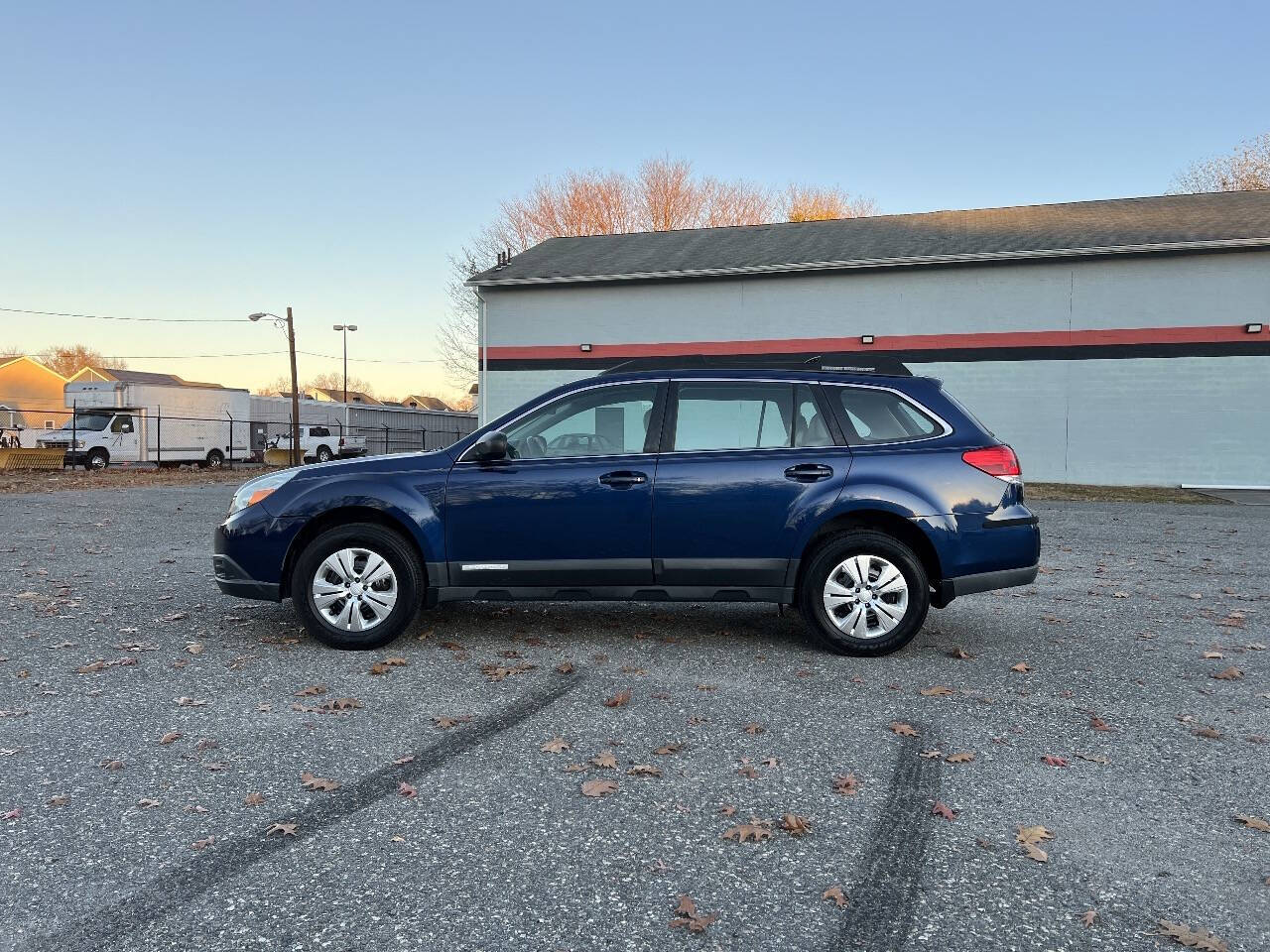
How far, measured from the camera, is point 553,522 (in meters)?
5.78

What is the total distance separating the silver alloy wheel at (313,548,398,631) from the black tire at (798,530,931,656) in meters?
2.63

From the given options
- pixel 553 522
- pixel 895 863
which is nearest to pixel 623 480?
pixel 553 522

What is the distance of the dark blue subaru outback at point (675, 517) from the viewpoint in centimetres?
575

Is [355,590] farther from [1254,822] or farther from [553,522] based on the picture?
[1254,822]

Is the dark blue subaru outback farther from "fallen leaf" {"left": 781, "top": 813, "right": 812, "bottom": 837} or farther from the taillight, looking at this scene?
"fallen leaf" {"left": 781, "top": 813, "right": 812, "bottom": 837}

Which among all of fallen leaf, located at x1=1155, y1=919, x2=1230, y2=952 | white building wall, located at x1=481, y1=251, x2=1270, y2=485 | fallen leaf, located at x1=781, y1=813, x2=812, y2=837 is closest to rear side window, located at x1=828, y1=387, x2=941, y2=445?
fallen leaf, located at x1=781, y1=813, x2=812, y2=837

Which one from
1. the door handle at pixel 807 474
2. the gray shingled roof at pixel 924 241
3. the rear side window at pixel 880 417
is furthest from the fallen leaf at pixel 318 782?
the gray shingled roof at pixel 924 241

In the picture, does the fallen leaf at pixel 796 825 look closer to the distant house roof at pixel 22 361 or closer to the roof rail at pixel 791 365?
the roof rail at pixel 791 365

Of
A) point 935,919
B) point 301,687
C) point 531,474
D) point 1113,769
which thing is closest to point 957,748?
point 1113,769

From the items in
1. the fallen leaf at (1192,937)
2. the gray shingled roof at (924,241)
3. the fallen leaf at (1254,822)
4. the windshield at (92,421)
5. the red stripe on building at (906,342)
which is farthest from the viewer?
the windshield at (92,421)

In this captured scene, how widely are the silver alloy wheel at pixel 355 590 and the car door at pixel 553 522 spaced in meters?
0.43

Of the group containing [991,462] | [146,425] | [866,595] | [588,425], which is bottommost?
[866,595]

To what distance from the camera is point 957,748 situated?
416cm

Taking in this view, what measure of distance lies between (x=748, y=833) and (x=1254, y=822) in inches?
73.9
